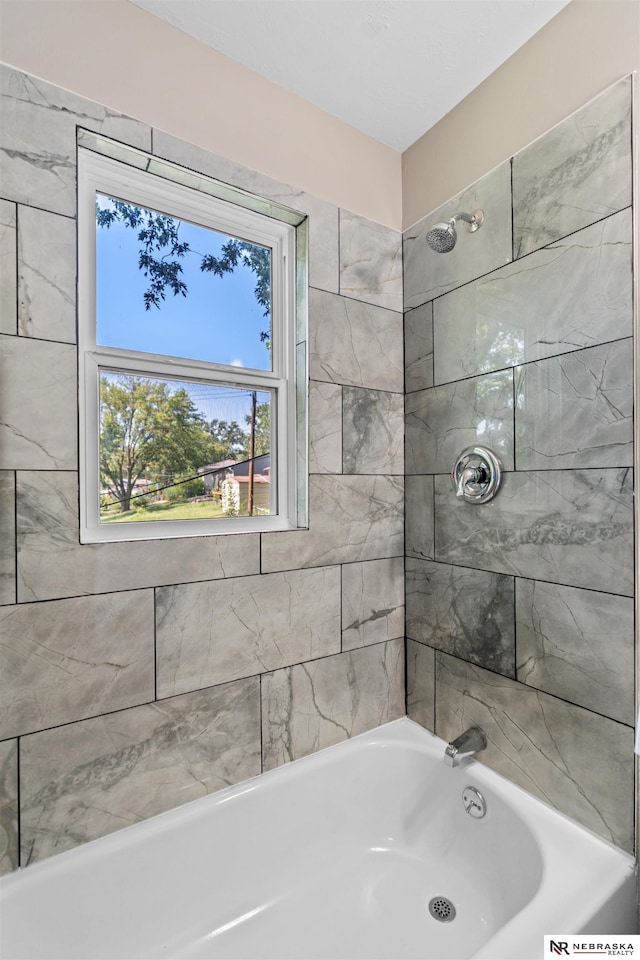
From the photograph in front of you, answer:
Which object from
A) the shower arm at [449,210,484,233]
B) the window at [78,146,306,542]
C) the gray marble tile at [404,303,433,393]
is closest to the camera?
the window at [78,146,306,542]

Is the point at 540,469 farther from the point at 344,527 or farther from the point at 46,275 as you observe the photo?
the point at 46,275

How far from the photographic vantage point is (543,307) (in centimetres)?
147

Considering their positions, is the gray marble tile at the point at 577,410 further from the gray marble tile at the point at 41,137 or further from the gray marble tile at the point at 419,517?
the gray marble tile at the point at 41,137

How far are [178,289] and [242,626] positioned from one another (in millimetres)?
1160

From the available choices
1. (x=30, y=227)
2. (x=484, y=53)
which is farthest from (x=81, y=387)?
(x=484, y=53)

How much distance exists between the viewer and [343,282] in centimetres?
183

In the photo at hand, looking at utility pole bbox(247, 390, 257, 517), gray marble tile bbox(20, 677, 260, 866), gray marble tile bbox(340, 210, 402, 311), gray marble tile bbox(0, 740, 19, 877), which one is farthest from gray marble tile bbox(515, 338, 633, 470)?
gray marble tile bbox(0, 740, 19, 877)

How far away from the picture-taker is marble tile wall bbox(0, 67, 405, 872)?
1234 millimetres

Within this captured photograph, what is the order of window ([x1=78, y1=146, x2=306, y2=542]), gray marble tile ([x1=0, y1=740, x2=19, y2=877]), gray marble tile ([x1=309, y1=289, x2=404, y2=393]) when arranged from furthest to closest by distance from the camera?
gray marble tile ([x1=309, y1=289, x2=404, y2=393]), window ([x1=78, y1=146, x2=306, y2=542]), gray marble tile ([x1=0, y1=740, x2=19, y2=877])

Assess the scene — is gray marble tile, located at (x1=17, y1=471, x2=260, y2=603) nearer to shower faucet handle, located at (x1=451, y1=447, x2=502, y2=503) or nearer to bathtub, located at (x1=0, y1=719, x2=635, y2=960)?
bathtub, located at (x1=0, y1=719, x2=635, y2=960)

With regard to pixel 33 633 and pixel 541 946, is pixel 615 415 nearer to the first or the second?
pixel 541 946

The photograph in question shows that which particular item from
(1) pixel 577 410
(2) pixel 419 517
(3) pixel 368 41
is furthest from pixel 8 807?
(3) pixel 368 41

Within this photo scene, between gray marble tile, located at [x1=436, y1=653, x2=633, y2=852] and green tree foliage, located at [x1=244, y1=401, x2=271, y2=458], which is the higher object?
green tree foliage, located at [x1=244, y1=401, x2=271, y2=458]

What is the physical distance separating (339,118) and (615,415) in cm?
151
